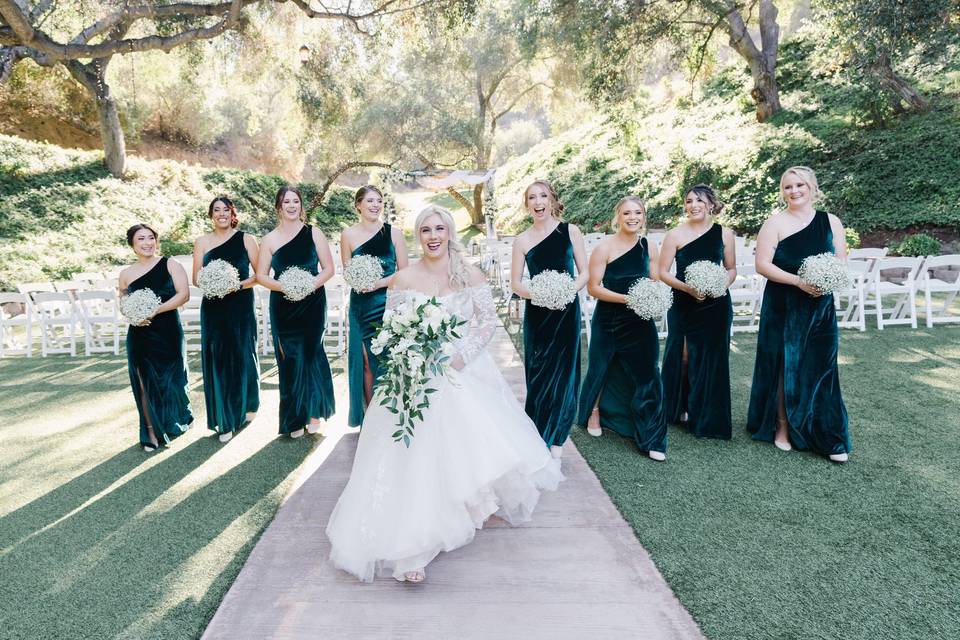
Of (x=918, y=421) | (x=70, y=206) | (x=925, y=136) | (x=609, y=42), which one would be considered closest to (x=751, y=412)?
(x=918, y=421)

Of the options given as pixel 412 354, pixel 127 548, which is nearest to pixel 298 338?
pixel 127 548

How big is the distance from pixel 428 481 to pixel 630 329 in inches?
94.8

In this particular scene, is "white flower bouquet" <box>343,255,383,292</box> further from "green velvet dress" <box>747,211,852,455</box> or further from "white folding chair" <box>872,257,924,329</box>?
"white folding chair" <box>872,257,924,329</box>

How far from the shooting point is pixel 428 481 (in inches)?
122

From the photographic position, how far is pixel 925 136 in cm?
1416

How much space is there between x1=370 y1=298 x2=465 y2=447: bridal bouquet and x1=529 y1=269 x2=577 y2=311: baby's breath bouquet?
1.30 m

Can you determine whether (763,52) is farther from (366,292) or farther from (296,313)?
(296,313)

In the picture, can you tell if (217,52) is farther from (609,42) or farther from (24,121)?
(24,121)

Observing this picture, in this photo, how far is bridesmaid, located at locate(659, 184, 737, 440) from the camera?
479 centimetres

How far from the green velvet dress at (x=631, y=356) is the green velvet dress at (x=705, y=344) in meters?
0.25

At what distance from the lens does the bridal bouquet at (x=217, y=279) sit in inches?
200

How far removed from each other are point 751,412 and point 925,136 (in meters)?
13.8

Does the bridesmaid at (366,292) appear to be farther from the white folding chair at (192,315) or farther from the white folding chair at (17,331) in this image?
the white folding chair at (17,331)

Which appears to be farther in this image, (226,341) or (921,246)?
(921,246)
